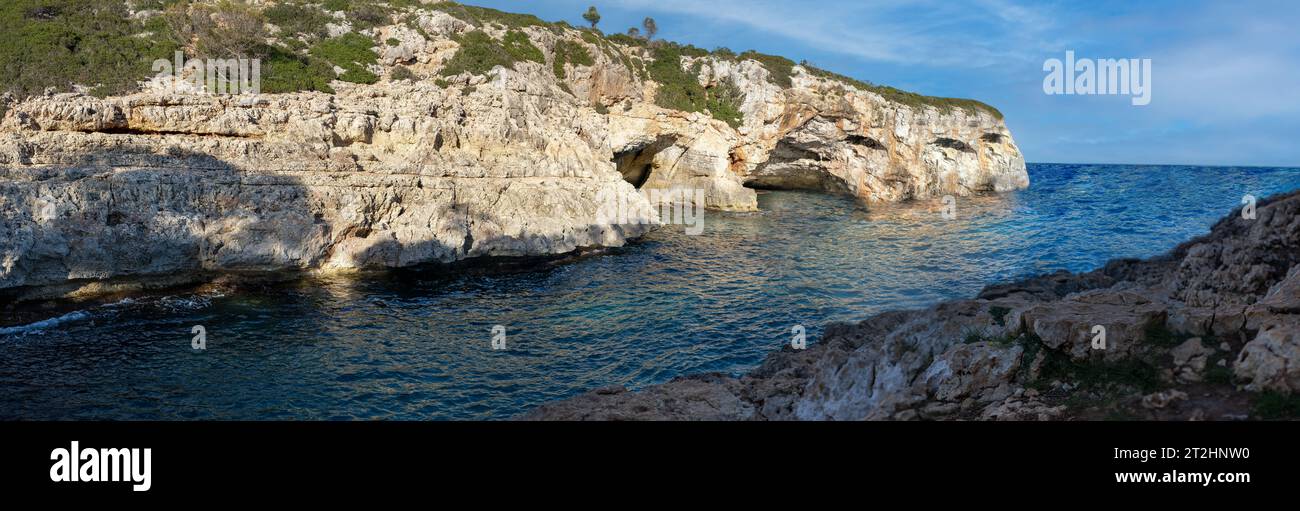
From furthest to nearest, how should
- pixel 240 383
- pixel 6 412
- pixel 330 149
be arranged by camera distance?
1. pixel 330 149
2. pixel 240 383
3. pixel 6 412

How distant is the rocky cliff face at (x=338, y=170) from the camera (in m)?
20.9

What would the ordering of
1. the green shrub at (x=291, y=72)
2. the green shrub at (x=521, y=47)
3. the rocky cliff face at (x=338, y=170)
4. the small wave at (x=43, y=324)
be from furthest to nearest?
the green shrub at (x=521, y=47), the green shrub at (x=291, y=72), the rocky cliff face at (x=338, y=170), the small wave at (x=43, y=324)

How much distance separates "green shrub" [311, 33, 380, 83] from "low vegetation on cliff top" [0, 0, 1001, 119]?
0.05 metres

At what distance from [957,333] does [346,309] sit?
1810 cm

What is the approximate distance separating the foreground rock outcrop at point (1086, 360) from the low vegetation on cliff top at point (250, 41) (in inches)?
1095

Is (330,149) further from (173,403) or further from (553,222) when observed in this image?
(173,403)

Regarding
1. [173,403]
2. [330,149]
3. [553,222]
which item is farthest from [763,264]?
[173,403]

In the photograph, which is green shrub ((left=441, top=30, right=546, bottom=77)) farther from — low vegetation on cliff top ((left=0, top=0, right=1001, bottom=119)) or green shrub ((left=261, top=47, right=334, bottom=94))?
green shrub ((left=261, top=47, right=334, bottom=94))

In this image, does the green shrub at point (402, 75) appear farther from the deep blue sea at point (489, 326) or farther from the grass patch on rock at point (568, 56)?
the deep blue sea at point (489, 326)

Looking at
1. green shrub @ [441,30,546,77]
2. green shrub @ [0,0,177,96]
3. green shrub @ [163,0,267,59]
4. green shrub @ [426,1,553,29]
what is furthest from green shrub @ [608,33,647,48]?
green shrub @ [0,0,177,96]

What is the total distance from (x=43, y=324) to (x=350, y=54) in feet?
68.5

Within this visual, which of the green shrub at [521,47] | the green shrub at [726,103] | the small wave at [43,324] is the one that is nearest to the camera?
the small wave at [43,324]

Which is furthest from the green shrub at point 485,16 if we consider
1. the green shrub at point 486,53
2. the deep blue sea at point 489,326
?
the deep blue sea at point 489,326

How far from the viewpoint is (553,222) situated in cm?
2939
